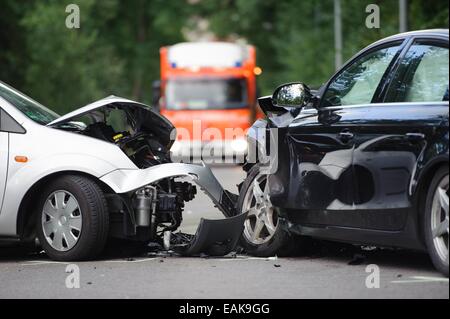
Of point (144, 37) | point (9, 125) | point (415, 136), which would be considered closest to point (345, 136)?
point (415, 136)

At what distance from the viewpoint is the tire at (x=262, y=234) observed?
9.23m

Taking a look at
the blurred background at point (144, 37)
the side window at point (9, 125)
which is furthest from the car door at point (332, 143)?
the blurred background at point (144, 37)

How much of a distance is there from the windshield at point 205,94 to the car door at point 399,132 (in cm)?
2165

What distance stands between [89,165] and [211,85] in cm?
2088

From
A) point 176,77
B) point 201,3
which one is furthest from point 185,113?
point 201,3

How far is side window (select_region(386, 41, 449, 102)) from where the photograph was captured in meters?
7.77

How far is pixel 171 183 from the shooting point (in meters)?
9.70

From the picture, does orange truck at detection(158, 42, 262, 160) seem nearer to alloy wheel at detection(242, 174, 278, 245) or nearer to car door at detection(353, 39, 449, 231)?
alloy wheel at detection(242, 174, 278, 245)

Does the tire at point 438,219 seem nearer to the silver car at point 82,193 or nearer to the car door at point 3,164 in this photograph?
the silver car at point 82,193

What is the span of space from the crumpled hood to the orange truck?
62.8ft

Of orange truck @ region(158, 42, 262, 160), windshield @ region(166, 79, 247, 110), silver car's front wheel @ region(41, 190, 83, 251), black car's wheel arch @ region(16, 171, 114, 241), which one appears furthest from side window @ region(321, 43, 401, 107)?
windshield @ region(166, 79, 247, 110)

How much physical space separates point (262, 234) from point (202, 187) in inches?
24.2

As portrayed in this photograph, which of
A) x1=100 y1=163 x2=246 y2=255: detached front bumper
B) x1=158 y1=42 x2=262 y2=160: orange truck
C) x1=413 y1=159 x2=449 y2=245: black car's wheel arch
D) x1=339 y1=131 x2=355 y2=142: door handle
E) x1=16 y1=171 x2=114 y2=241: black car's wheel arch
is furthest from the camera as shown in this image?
x1=158 y1=42 x2=262 y2=160: orange truck
